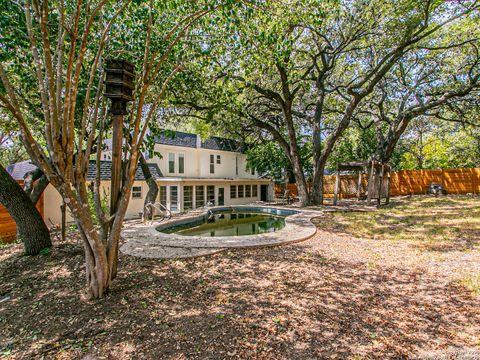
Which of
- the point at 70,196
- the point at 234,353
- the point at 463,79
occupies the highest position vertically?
the point at 463,79

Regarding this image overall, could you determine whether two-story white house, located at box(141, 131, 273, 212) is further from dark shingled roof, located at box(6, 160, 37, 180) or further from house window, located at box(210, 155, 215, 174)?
dark shingled roof, located at box(6, 160, 37, 180)

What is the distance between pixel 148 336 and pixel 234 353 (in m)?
0.89

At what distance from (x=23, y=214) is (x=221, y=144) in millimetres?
14993

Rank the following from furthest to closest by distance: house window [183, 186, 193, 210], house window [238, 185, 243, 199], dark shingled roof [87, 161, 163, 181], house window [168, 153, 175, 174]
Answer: house window [238, 185, 243, 199]
house window [168, 153, 175, 174]
house window [183, 186, 193, 210]
dark shingled roof [87, 161, 163, 181]

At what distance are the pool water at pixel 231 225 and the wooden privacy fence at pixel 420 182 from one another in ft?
30.1

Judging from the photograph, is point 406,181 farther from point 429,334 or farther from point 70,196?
point 70,196

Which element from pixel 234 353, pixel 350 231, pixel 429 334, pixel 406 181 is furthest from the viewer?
pixel 406 181

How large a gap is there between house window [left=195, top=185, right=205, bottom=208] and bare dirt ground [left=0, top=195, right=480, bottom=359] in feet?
38.1

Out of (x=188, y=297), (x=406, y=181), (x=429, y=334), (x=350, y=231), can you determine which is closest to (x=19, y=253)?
(x=188, y=297)

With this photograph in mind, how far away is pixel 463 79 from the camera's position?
43.3 feet

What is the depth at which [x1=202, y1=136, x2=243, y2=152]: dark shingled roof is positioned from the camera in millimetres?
18156

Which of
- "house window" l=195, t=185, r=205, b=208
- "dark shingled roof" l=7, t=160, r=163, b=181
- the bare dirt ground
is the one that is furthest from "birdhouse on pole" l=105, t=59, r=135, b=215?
"house window" l=195, t=185, r=205, b=208

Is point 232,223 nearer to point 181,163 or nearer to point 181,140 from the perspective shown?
point 181,163

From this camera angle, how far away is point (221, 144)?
63.2 ft
